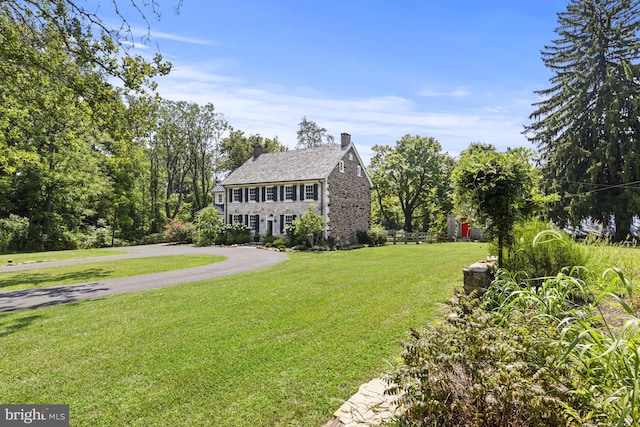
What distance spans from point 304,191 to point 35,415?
21.9 meters

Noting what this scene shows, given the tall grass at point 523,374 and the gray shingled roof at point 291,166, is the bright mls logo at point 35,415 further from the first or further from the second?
the gray shingled roof at point 291,166

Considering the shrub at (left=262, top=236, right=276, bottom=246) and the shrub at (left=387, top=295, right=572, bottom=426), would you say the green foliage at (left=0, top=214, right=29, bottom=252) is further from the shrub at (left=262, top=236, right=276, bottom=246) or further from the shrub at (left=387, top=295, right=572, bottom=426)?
the shrub at (left=387, top=295, right=572, bottom=426)

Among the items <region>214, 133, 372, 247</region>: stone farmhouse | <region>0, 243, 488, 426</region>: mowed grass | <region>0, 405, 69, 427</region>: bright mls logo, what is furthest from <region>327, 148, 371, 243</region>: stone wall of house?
<region>0, 405, 69, 427</region>: bright mls logo

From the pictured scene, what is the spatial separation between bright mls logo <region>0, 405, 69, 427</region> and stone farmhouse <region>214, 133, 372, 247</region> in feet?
67.2

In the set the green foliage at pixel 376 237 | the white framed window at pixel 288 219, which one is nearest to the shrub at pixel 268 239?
the white framed window at pixel 288 219

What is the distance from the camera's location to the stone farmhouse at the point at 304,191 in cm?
2442

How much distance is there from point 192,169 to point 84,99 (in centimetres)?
3502

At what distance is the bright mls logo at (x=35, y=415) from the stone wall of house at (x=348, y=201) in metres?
20.8

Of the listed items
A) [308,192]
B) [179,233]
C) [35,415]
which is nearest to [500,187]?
[35,415]

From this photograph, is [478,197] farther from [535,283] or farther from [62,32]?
[62,32]

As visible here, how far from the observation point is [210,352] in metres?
4.47

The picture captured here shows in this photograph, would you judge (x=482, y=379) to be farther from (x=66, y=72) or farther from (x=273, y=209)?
(x=273, y=209)

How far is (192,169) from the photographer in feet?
142

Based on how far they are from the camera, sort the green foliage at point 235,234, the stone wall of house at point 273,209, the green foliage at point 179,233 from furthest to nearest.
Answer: the green foliage at point 179,233
the green foliage at point 235,234
the stone wall of house at point 273,209
